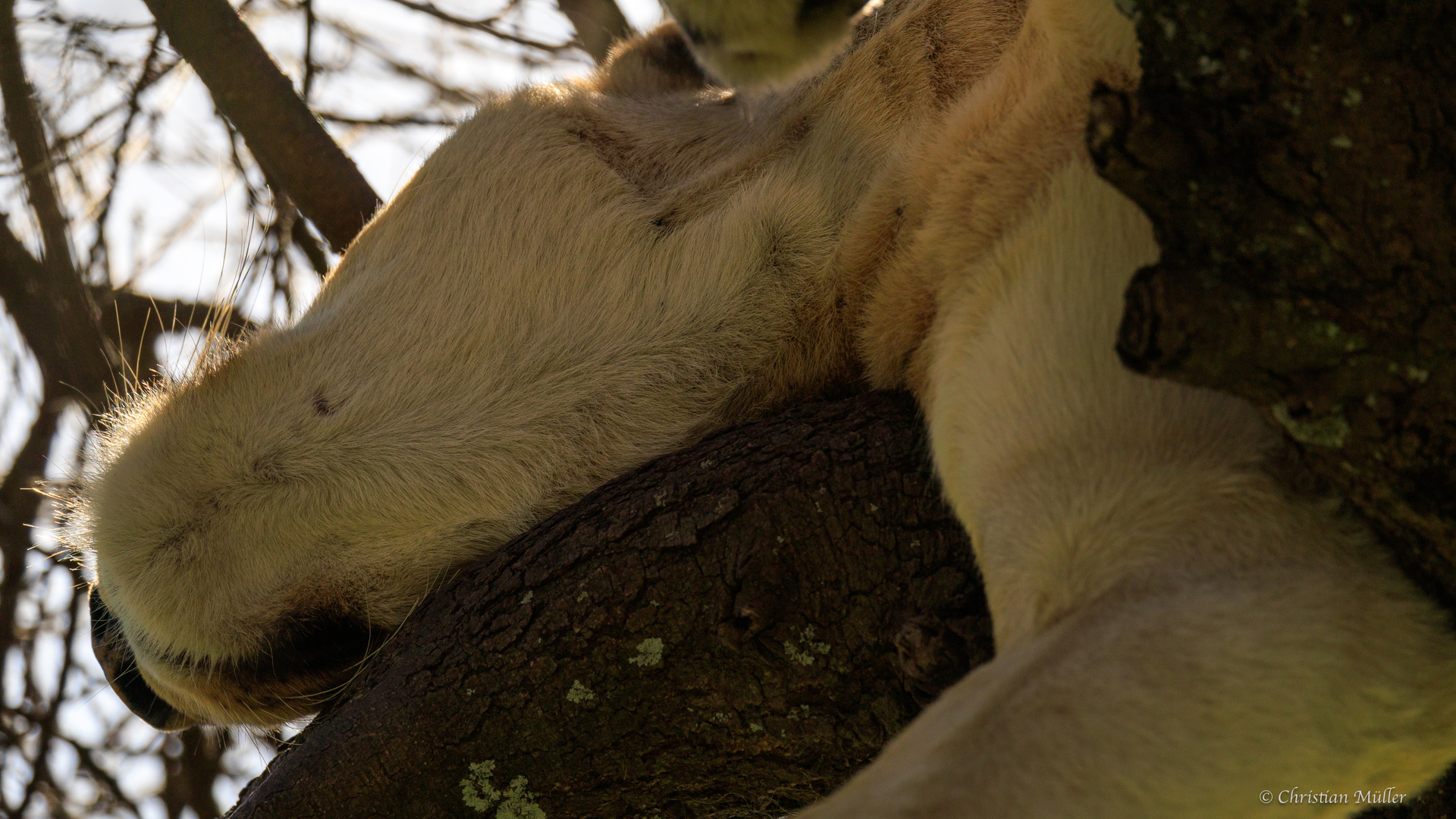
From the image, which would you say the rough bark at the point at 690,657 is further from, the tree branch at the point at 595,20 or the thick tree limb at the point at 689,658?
the tree branch at the point at 595,20

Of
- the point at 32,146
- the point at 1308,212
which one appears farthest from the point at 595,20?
the point at 1308,212

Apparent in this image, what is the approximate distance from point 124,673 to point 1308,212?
2.07 meters

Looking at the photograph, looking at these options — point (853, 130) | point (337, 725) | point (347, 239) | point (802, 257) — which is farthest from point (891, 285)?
point (347, 239)

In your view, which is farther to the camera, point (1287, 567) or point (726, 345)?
point (726, 345)

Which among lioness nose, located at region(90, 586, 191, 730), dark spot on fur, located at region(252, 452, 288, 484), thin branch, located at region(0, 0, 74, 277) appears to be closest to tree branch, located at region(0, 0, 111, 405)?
thin branch, located at region(0, 0, 74, 277)

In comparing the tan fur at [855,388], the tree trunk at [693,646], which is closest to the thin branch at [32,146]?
the tan fur at [855,388]

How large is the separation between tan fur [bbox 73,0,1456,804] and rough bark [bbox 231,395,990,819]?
6.8 inches

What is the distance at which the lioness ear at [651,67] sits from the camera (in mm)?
2387

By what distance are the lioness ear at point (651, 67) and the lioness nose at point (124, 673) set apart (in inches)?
56.9

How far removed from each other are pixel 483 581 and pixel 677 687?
359 millimetres

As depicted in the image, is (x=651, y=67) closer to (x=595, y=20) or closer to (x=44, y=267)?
(x=595, y=20)

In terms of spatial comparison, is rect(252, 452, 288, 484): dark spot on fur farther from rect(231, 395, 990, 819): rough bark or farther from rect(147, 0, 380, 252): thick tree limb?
rect(147, 0, 380, 252): thick tree limb

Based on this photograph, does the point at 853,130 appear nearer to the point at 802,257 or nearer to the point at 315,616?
the point at 802,257

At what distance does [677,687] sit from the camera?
58.1 inches
